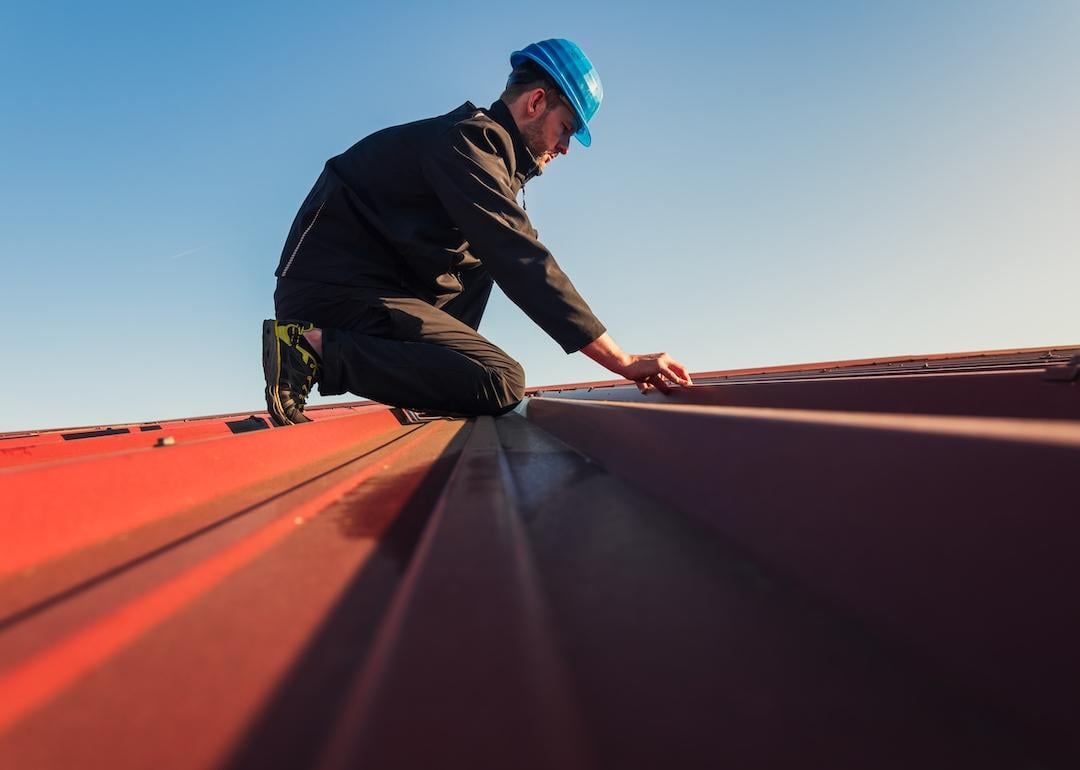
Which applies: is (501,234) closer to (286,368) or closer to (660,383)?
(660,383)

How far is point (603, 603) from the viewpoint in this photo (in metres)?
0.34

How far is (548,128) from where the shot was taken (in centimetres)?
194

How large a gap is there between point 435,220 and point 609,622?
1.83 metres

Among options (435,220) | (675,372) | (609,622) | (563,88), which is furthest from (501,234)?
(609,622)

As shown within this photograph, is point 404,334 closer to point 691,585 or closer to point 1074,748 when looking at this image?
point 691,585

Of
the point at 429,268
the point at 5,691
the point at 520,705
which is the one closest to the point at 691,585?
the point at 520,705

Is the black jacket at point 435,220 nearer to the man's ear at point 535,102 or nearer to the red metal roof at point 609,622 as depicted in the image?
the man's ear at point 535,102

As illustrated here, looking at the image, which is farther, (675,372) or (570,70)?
(570,70)

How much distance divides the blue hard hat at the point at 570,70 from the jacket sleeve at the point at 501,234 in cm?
44

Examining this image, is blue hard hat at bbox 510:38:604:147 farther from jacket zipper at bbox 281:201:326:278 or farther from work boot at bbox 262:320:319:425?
work boot at bbox 262:320:319:425

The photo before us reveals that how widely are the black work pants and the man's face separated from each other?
2.41 ft

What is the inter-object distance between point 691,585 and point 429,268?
72.7 inches

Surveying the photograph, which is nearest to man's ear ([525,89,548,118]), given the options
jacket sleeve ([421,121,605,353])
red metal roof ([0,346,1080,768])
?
jacket sleeve ([421,121,605,353])

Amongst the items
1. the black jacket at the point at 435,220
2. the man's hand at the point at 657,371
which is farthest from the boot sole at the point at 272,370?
the man's hand at the point at 657,371
